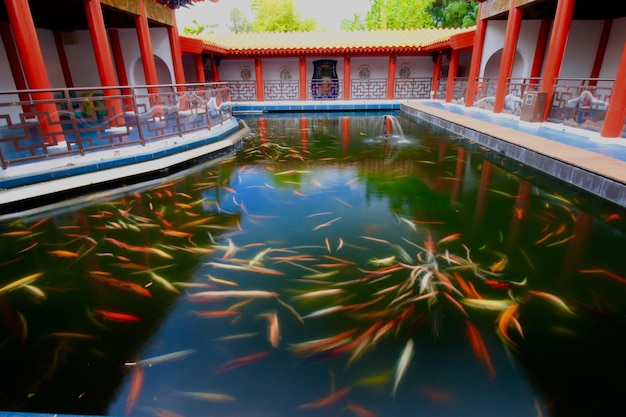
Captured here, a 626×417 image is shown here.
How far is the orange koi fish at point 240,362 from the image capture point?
1.92m

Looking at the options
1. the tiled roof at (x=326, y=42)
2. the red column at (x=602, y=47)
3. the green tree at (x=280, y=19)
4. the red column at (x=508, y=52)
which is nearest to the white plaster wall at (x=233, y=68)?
the tiled roof at (x=326, y=42)

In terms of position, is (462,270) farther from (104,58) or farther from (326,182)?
(104,58)

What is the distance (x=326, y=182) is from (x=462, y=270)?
263 cm

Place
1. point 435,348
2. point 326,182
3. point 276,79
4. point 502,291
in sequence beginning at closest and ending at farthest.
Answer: point 435,348 < point 502,291 < point 326,182 < point 276,79

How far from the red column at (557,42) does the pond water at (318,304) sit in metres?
4.20

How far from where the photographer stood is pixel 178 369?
1.92 metres

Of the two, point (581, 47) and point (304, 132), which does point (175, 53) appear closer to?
point (304, 132)

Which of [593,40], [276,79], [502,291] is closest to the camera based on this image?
[502,291]

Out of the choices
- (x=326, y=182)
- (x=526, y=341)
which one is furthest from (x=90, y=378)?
(x=326, y=182)

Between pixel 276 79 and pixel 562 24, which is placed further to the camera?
pixel 276 79

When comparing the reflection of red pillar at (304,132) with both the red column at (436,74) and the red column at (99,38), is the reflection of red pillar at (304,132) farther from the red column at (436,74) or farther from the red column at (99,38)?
the red column at (436,74)

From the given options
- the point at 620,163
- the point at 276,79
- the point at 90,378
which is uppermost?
the point at 276,79

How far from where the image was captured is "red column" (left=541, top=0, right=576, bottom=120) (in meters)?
7.05

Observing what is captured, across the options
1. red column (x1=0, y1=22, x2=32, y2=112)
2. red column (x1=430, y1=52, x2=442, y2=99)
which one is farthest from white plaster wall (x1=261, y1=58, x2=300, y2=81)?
red column (x1=0, y1=22, x2=32, y2=112)
